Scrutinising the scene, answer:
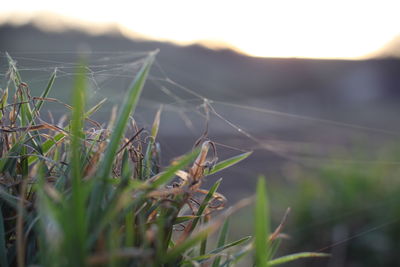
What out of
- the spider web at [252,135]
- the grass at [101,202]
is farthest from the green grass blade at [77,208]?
the spider web at [252,135]

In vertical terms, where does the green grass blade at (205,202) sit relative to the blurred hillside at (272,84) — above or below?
above

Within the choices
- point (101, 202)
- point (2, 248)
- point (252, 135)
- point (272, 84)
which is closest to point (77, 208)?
point (101, 202)

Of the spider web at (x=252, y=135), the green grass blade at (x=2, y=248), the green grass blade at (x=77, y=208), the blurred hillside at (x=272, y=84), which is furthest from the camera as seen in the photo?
the blurred hillside at (x=272, y=84)

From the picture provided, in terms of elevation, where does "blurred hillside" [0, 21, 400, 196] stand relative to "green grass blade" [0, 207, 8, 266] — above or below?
below

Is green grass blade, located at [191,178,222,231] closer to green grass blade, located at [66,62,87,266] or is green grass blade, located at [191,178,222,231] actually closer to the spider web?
green grass blade, located at [66,62,87,266]

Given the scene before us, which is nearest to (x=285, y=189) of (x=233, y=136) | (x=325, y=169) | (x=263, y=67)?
(x=325, y=169)

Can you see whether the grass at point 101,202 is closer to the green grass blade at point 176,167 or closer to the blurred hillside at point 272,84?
the green grass blade at point 176,167

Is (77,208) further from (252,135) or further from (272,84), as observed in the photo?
(272,84)

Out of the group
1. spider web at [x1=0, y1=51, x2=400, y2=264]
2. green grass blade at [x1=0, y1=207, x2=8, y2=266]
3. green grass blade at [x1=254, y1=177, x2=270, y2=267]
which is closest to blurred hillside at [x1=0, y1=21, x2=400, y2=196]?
spider web at [x1=0, y1=51, x2=400, y2=264]
